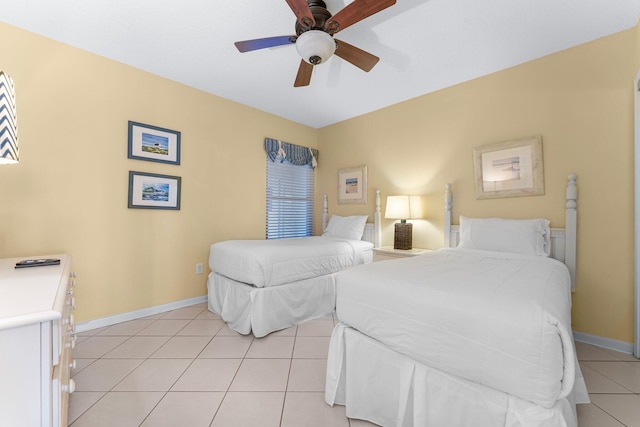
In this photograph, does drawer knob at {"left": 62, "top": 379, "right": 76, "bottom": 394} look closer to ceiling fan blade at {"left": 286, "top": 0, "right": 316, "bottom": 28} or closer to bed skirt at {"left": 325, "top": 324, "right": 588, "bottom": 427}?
bed skirt at {"left": 325, "top": 324, "right": 588, "bottom": 427}

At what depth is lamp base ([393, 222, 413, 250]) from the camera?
3.21 meters

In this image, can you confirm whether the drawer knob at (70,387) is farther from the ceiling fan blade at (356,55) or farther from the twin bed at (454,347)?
the ceiling fan blade at (356,55)

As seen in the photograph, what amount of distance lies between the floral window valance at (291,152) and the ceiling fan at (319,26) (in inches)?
78.1

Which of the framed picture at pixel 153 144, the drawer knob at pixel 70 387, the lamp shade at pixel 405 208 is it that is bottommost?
the drawer knob at pixel 70 387

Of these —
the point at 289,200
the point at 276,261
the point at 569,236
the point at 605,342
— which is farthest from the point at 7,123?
the point at 605,342

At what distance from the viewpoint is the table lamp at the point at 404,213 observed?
3.19 m

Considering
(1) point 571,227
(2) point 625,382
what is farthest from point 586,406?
(1) point 571,227

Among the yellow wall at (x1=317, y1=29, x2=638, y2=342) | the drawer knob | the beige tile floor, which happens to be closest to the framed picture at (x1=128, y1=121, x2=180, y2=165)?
the beige tile floor

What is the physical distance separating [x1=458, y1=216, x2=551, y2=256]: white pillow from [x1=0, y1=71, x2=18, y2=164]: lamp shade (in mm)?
3150

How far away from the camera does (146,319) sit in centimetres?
273

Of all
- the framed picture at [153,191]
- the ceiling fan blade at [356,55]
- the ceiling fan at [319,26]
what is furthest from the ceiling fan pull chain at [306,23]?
the framed picture at [153,191]

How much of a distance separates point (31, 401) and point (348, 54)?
2362 mm

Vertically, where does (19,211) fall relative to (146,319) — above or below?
above

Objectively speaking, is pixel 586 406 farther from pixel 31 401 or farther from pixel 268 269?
pixel 31 401
